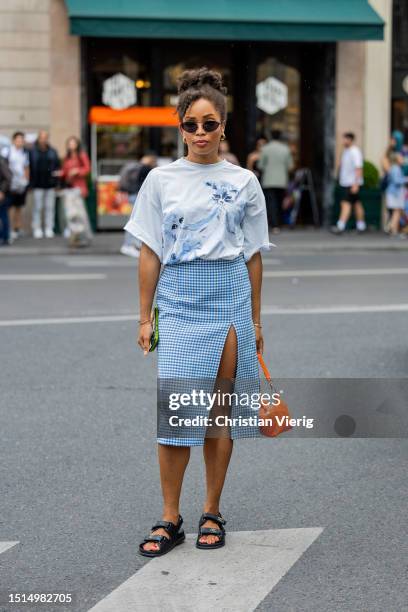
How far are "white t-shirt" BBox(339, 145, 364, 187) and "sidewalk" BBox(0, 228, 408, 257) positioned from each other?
98 centimetres

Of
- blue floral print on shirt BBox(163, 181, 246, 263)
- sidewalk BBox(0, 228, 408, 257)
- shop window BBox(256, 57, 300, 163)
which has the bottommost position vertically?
sidewalk BBox(0, 228, 408, 257)

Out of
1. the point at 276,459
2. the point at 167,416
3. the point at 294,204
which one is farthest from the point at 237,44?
the point at 167,416

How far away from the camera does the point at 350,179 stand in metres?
21.4

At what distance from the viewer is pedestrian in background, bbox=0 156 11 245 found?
18.5m

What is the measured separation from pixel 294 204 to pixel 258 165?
1778 millimetres

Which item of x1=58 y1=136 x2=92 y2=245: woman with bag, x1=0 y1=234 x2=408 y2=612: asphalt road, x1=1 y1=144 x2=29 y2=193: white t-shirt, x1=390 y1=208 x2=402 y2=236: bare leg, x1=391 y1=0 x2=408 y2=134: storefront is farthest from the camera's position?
x1=391 y1=0 x2=408 y2=134: storefront

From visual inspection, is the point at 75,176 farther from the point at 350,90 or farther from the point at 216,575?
the point at 216,575

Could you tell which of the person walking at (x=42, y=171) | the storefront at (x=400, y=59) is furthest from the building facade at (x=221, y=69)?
the person walking at (x=42, y=171)

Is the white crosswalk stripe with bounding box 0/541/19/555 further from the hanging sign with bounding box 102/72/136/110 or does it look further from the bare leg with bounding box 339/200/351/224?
the hanging sign with bounding box 102/72/136/110

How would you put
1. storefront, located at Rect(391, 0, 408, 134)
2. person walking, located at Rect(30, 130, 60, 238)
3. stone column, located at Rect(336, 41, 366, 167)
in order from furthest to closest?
storefront, located at Rect(391, 0, 408, 134)
stone column, located at Rect(336, 41, 366, 167)
person walking, located at Rect(30, 130, 60, 238)

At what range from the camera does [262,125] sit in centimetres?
2270

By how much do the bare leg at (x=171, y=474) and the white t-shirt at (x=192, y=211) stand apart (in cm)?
75

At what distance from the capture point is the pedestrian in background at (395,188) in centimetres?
2109

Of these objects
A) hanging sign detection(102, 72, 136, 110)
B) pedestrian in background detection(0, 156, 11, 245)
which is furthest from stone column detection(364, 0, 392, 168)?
pedestrian in background detection(0, 156, 11, 245)
